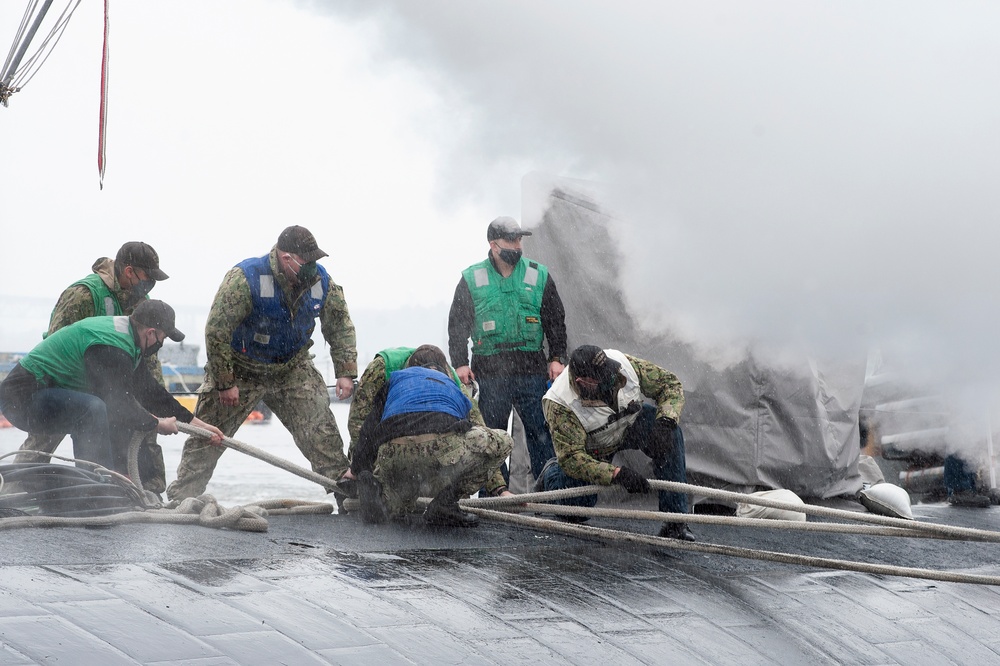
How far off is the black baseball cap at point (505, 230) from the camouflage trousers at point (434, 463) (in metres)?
1.53

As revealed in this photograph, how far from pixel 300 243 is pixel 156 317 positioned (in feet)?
2.87

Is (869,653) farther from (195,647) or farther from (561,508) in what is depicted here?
(195,647)

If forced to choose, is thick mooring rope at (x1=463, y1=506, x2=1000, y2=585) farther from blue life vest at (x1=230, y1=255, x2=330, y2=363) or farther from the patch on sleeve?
the patch on sleeve

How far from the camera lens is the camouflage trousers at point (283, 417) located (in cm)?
640

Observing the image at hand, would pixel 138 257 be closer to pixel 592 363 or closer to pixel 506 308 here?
pixel 506 308

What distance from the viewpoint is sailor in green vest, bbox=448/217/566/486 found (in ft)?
22.1

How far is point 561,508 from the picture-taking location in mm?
5254


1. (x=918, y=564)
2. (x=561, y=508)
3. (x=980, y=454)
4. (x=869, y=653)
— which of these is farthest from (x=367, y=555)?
(x=980, y=454)

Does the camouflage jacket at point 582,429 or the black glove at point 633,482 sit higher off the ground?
the camouflage jacket at point 582,429

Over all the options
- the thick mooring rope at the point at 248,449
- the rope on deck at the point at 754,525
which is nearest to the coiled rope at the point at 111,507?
the thick mooring rope at the point at 248,449

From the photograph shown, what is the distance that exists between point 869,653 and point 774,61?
3.08m

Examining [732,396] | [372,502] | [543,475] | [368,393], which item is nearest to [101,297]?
[368,393]

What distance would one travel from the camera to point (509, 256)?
674 cm

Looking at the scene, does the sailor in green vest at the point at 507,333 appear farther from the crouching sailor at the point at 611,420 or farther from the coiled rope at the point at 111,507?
the coiled rope at the point at 111,507
